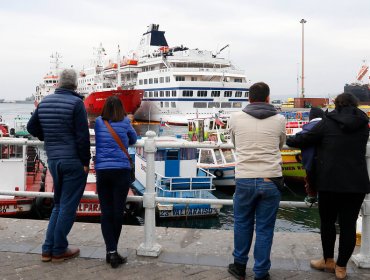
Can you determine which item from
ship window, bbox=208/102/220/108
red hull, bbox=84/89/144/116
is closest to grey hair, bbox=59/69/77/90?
red hull, bbox=84/89/144/116

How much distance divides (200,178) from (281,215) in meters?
3.27

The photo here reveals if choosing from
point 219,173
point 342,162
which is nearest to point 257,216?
point 342,162

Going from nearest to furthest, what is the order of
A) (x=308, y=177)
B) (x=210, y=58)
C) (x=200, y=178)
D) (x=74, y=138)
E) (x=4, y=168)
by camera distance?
1. (x=308, y=177)
2. (x=74, y=138)
3. (x=4, y=168)
4. (x=200, y=178)
5. (x=210, y=58)

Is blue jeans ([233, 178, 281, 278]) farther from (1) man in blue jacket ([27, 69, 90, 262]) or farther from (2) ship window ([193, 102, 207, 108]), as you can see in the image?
(2) ship window ([193, 102, 207, 108])

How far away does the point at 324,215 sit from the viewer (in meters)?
3.77

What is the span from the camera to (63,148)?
397 cm

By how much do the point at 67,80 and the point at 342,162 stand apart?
2641 millimetres

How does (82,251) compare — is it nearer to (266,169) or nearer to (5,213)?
(266,169)

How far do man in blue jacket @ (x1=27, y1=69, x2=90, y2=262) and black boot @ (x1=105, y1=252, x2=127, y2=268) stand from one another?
0.48 m

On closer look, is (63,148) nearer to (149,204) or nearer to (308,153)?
(149,204)

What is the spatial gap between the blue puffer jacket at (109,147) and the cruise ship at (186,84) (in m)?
40.3

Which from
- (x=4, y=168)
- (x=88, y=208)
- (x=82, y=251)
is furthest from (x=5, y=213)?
(x=82, y=251)

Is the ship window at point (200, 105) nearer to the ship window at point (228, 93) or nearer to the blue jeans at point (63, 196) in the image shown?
the ship window at point (228, 93)

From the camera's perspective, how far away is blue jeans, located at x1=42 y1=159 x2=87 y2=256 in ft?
13.1
